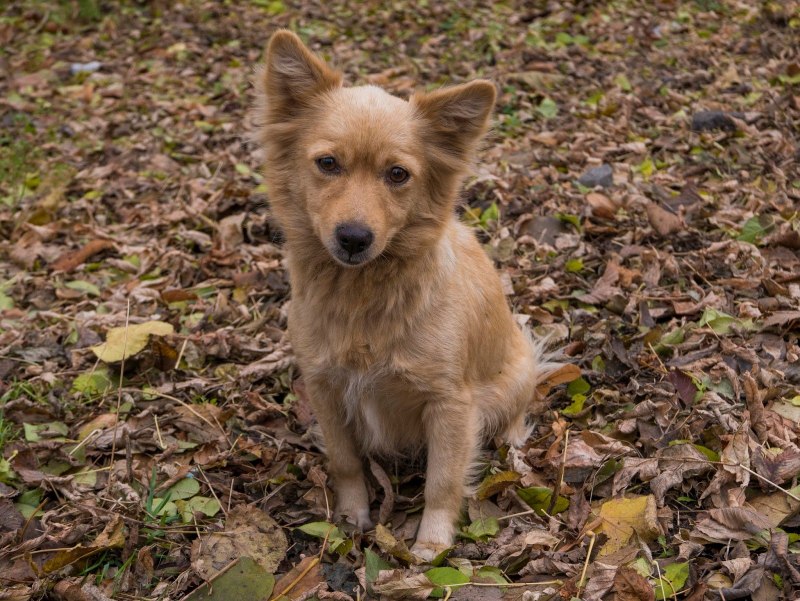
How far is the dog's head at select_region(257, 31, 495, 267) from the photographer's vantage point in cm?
334

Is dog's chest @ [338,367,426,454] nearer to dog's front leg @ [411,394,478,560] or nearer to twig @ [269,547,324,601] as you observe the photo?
dog's front leg @ [411,394,478,560]

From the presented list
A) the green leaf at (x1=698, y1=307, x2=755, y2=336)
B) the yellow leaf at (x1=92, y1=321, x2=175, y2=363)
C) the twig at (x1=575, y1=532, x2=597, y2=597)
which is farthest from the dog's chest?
the green leaf at (x1=698, y1=307, x2=755, y2=336)

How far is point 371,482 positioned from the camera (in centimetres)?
423

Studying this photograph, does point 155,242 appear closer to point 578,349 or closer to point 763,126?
point 578,349

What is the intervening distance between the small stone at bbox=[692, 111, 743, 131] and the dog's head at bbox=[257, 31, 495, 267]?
4.11 metres

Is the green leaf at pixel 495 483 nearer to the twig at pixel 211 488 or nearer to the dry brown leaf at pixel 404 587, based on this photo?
the dry brown leaf at pixel 404 587

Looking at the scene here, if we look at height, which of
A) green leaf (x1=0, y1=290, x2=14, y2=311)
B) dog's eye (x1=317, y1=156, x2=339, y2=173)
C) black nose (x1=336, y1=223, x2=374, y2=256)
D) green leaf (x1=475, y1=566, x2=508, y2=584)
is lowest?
green leaf (x1=0, y1=290, x2=14, y2=311)

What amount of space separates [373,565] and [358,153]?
5.99ft

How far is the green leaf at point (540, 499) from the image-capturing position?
11.9 ft

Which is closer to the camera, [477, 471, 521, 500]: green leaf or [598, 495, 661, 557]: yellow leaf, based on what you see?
[598, 495, 661, 557]: yellow leaf

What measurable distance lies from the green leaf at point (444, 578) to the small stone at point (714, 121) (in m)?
5.23

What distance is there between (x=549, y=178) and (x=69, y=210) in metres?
4.16

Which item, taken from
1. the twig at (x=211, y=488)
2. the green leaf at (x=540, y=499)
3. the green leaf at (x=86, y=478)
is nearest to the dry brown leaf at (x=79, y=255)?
the green leaf at (x=86, y=478)

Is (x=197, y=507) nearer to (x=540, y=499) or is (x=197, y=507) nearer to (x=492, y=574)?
(x=492, y=574)
